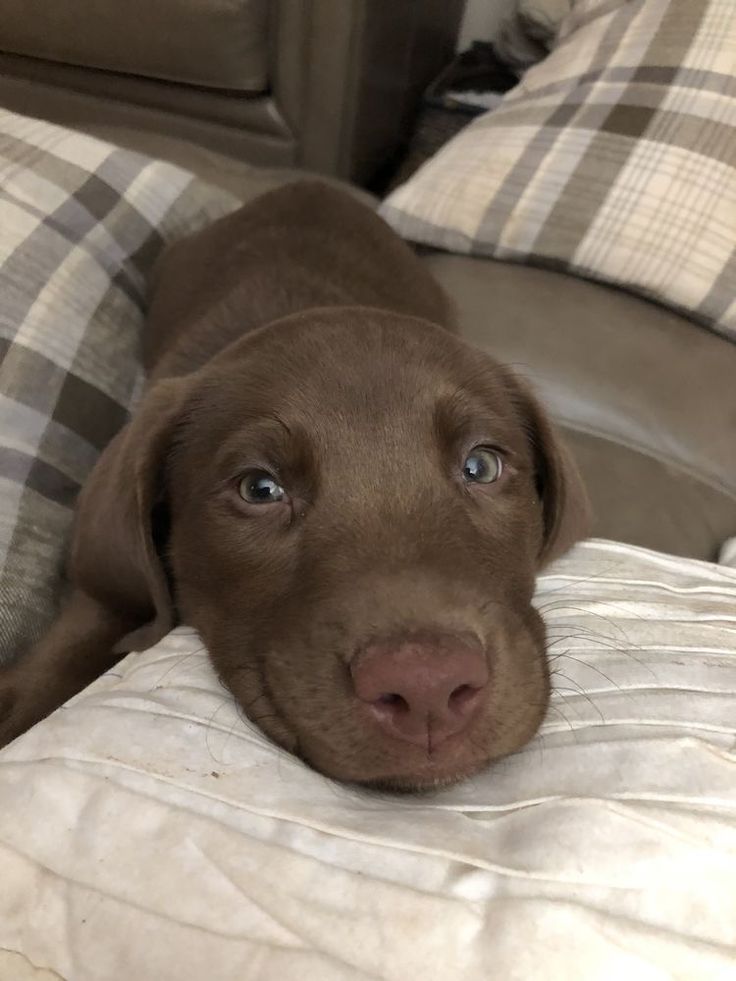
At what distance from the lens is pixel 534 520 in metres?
1.56

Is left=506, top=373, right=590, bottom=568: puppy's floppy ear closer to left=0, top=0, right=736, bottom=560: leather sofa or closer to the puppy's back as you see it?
left=0, top=0, right=736, bottom=560: leather sofa

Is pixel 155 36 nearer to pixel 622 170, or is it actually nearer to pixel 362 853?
pixel 622 170

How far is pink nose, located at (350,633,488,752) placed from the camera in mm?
999

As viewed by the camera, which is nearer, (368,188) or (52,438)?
(52,438)

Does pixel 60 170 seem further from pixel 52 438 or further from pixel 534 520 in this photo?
pixel 534 520

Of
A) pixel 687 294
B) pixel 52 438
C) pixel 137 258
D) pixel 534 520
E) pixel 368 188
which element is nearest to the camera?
pixel 534 520

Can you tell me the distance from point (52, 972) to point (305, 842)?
292mm

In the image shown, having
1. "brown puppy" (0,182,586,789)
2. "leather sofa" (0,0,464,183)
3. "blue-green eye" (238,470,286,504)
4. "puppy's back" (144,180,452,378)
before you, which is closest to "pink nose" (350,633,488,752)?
"brown puppy" (0,182,586,789)

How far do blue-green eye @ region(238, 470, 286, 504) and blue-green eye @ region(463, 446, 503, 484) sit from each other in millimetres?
324

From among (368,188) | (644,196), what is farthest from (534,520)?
(368,188)

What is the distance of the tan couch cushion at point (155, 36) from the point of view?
140 inches

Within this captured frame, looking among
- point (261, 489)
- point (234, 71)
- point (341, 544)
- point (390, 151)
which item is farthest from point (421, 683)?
point (390, 151)

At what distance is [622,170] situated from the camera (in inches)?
96.0

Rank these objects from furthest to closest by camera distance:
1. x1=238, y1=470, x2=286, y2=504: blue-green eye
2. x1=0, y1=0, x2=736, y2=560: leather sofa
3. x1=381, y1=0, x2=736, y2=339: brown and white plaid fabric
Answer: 1. x1=381, y1=0, x2=736, y2=339: brown and white plaid fabric
2. x1=0, y1=0, x2=736, y2=560: leather sofa
3. x1=238, y1=470, x2=286, y2=504: blue-green eye
